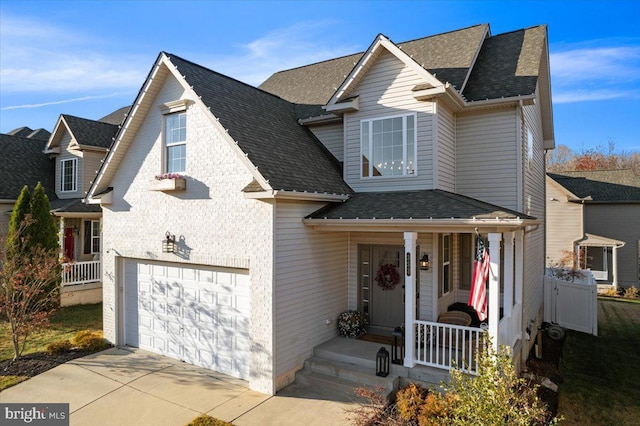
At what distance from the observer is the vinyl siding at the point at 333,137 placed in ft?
38.5

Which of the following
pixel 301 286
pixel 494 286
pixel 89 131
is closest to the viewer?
pixel 494 286

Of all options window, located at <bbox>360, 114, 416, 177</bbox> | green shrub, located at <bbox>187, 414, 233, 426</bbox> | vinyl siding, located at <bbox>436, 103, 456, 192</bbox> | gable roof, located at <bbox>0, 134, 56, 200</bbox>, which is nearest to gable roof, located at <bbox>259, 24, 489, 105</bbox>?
vinyl siding, located at <bbox>436, 103, 456, 192</bbox>

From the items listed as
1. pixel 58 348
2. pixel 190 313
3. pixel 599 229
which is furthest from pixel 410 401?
pixel 599 229

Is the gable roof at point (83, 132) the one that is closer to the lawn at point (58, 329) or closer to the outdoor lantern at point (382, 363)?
the lawn at point (58, 329)

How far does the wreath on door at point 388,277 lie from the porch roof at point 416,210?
1.93m

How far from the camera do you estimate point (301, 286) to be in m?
8.71

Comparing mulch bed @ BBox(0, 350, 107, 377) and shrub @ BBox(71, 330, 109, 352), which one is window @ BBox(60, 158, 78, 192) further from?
mulch bed @ BBox(0, 350, 107, 377)

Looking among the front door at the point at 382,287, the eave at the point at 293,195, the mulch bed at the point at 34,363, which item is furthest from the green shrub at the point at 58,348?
the front door at the point at 382,287

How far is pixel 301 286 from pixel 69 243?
14.9 m

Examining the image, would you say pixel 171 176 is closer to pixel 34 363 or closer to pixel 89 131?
pixel 34 363

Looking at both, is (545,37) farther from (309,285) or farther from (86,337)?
(86,337)

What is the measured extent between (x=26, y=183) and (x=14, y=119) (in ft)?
66.8

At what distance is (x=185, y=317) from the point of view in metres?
9.86

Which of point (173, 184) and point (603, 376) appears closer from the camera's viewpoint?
point (173, 184)
